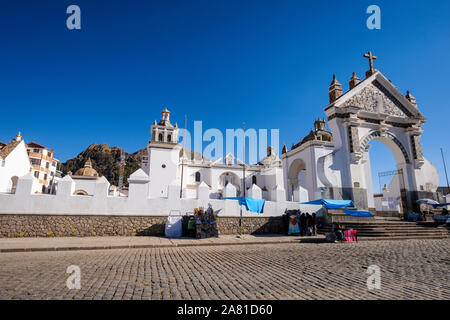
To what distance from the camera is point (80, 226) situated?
1117 centimetres

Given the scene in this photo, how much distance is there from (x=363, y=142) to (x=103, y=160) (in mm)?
109726

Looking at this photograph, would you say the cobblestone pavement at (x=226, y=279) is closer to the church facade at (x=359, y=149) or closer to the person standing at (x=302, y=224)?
the person standing at (x=302, y=224)

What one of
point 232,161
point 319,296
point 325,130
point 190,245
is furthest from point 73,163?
point 319,296

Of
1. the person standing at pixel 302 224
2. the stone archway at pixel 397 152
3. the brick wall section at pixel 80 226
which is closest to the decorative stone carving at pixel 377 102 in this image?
the stone archway at pixel 397 152

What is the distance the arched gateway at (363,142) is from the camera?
17.0 m

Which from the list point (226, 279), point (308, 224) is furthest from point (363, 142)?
point (226, 279)

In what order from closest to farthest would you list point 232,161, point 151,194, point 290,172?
point 290,172, point 151,194, point 232,161

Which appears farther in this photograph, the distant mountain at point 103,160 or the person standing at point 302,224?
the distant mountain at point 103,160

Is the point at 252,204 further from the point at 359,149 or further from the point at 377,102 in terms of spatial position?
the point at 377,102

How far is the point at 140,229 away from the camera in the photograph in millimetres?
11906

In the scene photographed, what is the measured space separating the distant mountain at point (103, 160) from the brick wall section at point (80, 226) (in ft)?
291

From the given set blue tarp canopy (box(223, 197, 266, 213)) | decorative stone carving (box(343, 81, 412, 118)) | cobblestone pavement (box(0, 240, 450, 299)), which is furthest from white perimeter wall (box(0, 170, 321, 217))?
decorative stone carving (box(343, 81, 412, 118))
